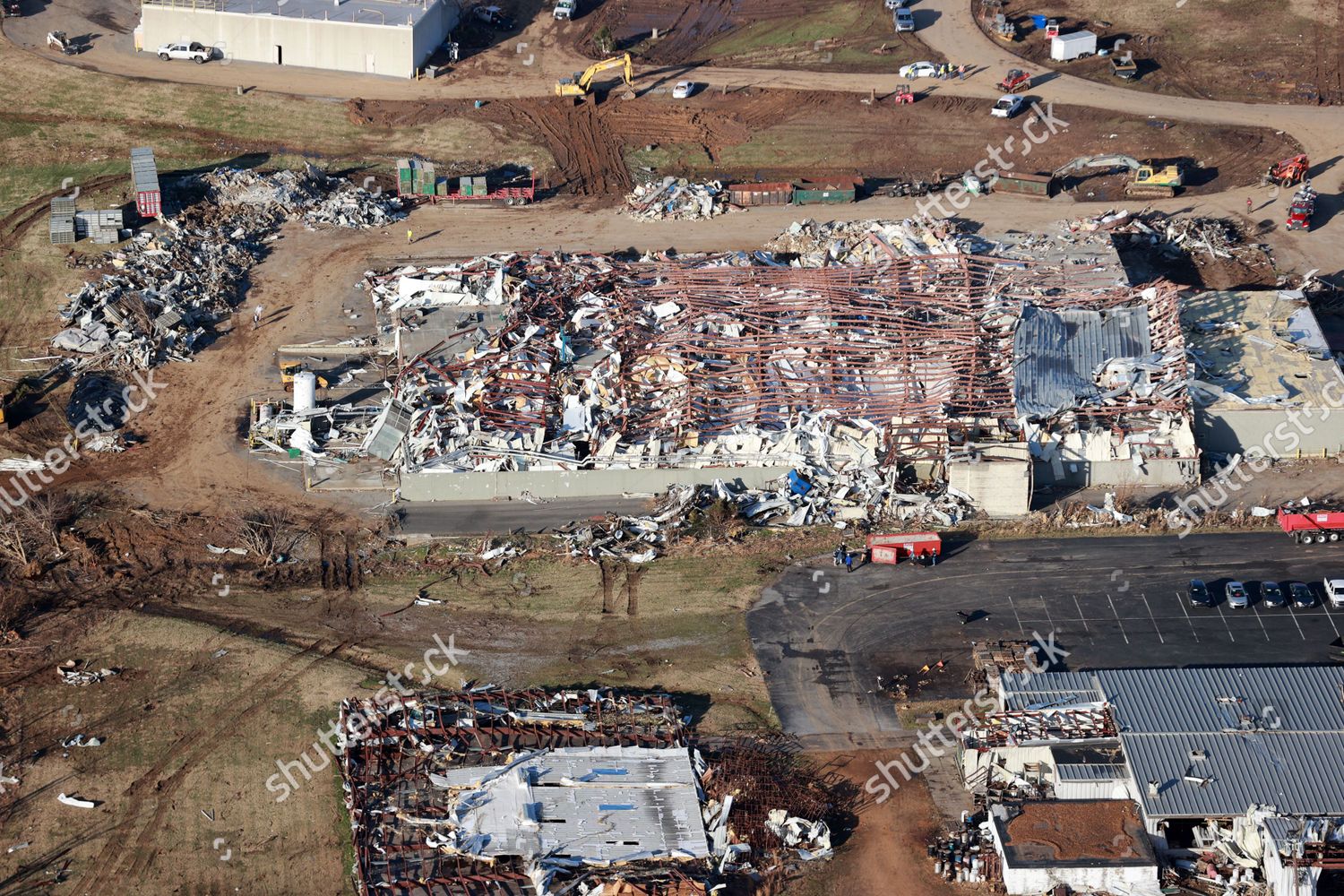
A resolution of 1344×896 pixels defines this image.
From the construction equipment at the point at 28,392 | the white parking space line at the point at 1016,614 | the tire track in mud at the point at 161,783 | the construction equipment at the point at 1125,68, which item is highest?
the construction equipment at the point at 1125,68

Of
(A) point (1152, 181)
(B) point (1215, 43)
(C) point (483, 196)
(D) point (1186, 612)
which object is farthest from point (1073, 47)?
(D) point (1186, 612)

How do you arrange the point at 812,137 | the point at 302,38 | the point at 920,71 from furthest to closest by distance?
the point at 302,38 < the point at 920,71 < the point at 812,137

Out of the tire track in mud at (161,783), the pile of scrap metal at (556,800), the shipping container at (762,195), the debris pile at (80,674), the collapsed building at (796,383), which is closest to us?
the pile of scrap metal at (556,800)

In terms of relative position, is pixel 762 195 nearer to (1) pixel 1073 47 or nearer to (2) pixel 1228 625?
(1) pixel 1073 47

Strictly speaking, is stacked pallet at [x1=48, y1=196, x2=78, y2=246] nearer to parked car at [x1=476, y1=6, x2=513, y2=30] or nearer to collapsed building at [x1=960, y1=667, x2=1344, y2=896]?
parked car at [x1=476, y1=6, x2=513, y2=30]

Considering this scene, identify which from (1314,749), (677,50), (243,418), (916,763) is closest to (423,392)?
(243,418)

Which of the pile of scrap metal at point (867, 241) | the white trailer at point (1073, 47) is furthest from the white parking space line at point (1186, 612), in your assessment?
the white trailer at point (1073, 47)

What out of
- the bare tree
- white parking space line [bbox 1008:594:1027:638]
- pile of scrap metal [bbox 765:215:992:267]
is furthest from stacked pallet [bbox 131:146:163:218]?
white parking space line [bbox 1008:594:1027:638]

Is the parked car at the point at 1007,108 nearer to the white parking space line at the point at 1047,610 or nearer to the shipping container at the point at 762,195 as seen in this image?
the shipping container at the point at 762,195
